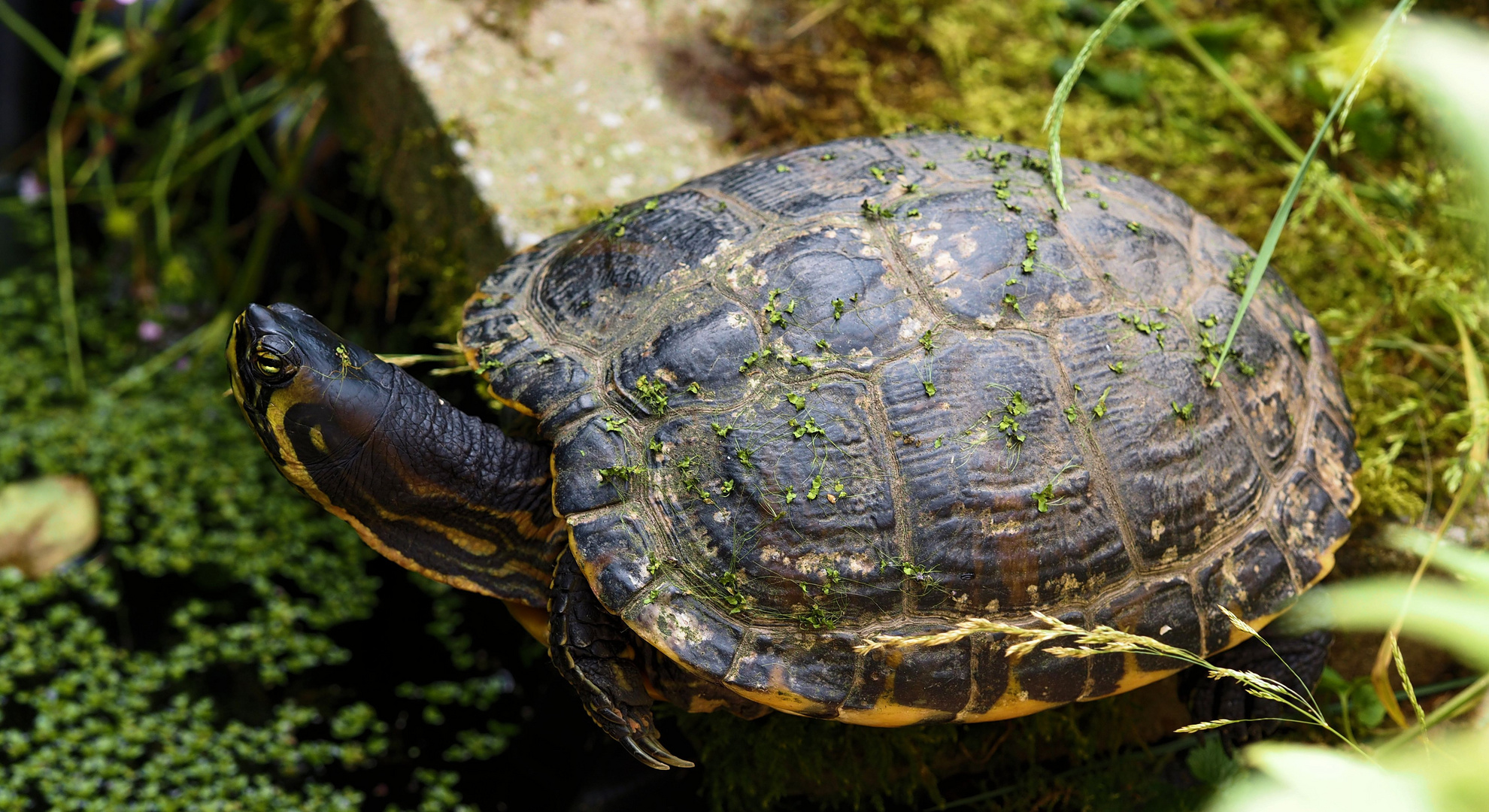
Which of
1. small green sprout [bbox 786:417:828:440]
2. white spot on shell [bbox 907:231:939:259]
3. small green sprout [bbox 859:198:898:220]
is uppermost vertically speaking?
small green sprout [bbox 859:198:898:220]

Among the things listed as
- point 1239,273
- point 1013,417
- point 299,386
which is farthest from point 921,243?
point 299,386

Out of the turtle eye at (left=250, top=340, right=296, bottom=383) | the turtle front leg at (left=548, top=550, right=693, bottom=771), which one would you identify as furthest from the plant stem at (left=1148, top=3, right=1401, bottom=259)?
the turtle eye at (left=250, top=340, right=296, bottom=383)

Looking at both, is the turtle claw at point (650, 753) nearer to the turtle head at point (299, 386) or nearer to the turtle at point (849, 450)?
the turtle at point (849, 450)

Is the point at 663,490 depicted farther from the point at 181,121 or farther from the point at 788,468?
the point at 181,121

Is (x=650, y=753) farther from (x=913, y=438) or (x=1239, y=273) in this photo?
(x=1239, y=273)

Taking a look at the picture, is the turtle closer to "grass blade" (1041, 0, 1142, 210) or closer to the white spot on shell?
the white spot on shell

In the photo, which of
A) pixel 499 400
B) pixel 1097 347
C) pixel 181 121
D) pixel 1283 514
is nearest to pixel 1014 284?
pixel 1097 347
